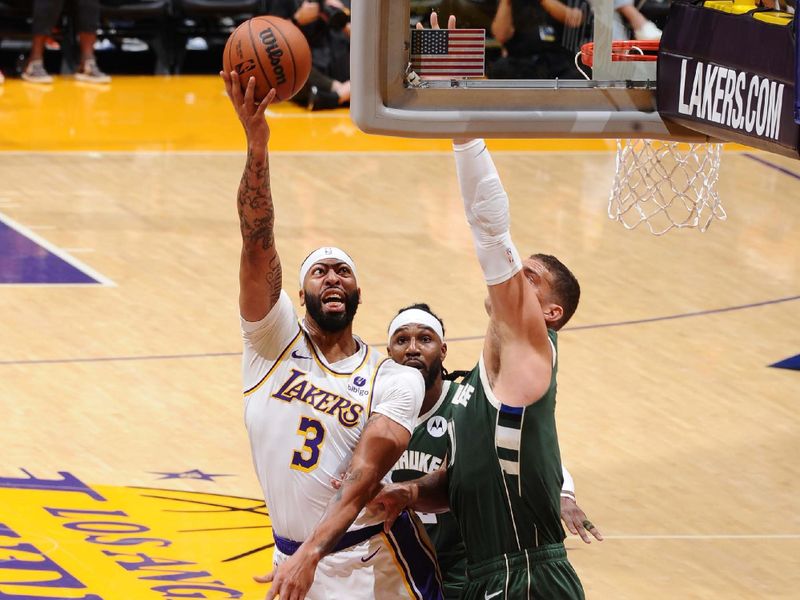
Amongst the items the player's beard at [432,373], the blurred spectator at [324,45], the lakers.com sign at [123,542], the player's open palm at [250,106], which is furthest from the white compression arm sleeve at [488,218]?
the blurred spectator at [324,45]

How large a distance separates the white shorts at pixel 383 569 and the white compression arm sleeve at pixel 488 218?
48.7 inches

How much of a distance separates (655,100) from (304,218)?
7588 mm

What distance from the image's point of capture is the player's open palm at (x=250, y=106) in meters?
5.07

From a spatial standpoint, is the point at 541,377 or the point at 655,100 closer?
the point at 541,377

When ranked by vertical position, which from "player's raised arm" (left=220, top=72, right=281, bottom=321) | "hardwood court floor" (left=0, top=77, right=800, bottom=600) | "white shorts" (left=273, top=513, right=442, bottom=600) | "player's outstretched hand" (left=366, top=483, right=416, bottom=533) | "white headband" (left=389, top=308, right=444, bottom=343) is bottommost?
"hardwood court floor" (left=0, top=77, right=800, bottom=600)

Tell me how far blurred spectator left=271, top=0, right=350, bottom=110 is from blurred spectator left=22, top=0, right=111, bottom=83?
80.1 inches

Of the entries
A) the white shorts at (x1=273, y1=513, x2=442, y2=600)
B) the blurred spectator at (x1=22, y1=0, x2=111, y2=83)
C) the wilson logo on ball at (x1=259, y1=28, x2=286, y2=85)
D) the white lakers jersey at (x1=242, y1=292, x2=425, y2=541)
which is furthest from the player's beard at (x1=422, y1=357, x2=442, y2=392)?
the blurred spectator at (x1=22, y1=0, x2=111, y2=83)

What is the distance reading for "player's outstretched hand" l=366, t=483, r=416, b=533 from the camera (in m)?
5.26

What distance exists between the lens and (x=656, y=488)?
807 cm

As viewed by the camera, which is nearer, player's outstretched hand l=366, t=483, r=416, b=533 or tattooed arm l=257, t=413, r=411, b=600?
tattooed arm l=257, t=413, r=411, b=600

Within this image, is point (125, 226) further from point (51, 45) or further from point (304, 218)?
point (51, 45)

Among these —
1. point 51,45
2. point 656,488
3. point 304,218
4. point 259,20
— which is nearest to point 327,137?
point 304,218

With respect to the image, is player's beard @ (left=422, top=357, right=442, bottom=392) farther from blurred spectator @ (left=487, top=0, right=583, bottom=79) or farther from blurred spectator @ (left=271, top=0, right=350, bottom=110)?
blurred spectator @ (left=271, top=0, right=350, bottom=110)

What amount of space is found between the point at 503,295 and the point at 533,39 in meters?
1.10
